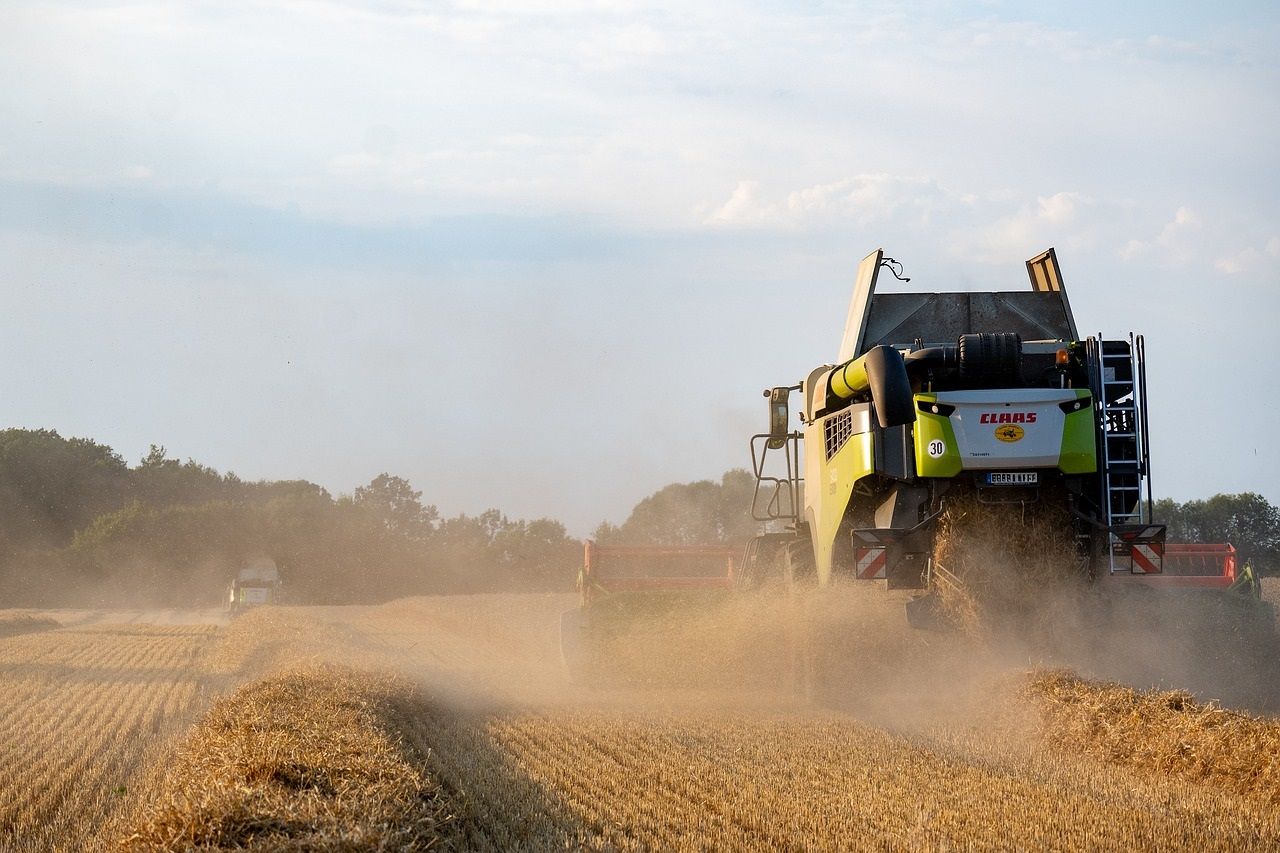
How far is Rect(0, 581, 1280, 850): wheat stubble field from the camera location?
511cm

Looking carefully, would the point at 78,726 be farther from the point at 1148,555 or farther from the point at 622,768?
the point at 1148,555

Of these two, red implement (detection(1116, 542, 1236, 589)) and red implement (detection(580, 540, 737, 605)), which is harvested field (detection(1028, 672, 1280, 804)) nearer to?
red implement (detection(580, 540, 737, 605))

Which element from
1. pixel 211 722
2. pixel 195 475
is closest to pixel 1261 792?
pixel 211 722

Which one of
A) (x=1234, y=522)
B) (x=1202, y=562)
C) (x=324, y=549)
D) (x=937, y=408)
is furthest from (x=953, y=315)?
(x=324, y=549)

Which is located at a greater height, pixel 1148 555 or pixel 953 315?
pixel 953 315

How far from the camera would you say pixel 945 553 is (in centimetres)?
873

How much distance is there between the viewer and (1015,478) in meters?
8.39

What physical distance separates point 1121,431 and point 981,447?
1208 millimetres

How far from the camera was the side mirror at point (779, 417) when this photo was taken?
1104 cm

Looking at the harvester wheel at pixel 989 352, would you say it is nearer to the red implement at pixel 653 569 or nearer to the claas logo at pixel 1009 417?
the claas logo at pixel 1009 417

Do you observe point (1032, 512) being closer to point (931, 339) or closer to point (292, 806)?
point (931, 339)

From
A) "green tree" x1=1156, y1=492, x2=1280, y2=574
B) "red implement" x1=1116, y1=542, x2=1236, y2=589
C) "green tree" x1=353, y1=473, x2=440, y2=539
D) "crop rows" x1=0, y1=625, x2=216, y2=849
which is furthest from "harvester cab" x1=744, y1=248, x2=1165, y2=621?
"green tree" x1=353, y1=473, x2=440, y2=539

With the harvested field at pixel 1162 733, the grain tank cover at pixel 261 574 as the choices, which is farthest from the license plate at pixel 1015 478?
the grain tank cover at pixel 261 574

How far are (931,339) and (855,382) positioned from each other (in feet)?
4.34
